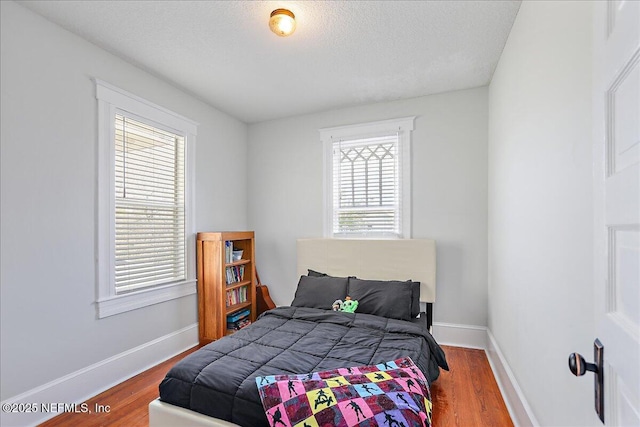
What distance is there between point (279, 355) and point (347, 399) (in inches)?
26.7

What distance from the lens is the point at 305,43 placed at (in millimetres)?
2480

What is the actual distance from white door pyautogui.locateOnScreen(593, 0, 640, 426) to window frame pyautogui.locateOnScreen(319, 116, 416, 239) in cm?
277

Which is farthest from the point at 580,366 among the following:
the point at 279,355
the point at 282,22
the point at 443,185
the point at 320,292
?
the point at 443,185

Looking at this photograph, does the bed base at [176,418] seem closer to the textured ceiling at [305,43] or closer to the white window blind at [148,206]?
the white window blind at [148,206]

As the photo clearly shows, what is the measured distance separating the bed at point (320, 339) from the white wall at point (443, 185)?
10.1 inches

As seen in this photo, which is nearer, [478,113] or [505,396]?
[505,396]

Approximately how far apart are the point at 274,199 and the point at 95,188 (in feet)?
6.94

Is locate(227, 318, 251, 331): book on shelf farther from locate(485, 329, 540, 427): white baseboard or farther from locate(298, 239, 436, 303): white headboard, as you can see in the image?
locate(485, 329, 540, 427): white baseboard

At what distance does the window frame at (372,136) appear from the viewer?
3.56m

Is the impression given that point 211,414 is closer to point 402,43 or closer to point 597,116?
point 597,116

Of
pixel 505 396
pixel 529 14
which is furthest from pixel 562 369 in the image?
pixel 529 14

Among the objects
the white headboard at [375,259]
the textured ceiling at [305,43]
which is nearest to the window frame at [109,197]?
the textured ceiling at [305,43]

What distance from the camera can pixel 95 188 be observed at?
2484mm

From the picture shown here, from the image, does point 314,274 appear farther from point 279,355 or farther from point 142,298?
point 142,298
